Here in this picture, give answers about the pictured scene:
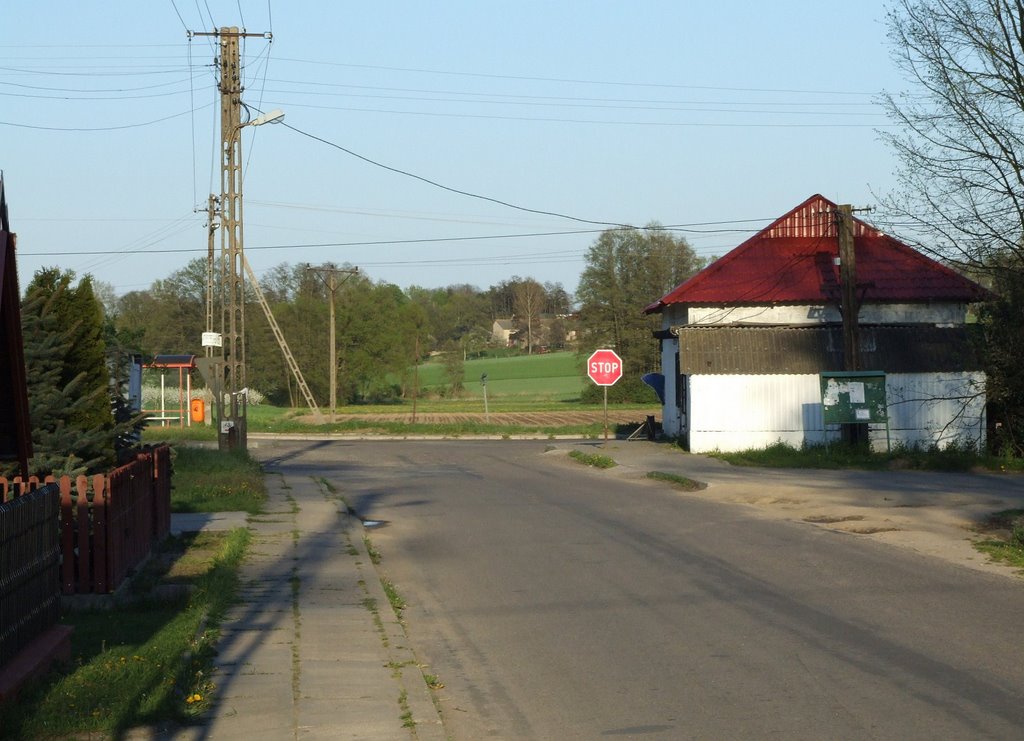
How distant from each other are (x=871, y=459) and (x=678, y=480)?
7028 millimetres

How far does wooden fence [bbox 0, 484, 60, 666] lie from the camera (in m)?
6.61

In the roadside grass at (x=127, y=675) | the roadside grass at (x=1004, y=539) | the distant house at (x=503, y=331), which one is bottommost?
the roadside grass at (x=1004, y=539)

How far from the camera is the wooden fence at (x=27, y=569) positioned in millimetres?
6605

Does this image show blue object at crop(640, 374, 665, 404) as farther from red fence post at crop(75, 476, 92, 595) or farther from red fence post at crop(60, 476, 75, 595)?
red fence post at crop(60, 476, 75, 595)

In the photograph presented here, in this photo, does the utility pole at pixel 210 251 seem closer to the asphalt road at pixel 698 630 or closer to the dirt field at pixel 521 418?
the dirt field at pixel 521 418

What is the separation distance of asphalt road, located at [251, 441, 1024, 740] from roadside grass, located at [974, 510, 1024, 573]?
807 mm

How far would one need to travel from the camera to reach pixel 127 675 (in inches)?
275

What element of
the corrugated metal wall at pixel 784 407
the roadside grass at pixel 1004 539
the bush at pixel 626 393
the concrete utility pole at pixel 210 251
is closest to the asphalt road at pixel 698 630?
the roadside grass at pixel 1004 539

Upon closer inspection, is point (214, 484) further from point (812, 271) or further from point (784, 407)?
point (812, 271)

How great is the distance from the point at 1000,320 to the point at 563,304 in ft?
403

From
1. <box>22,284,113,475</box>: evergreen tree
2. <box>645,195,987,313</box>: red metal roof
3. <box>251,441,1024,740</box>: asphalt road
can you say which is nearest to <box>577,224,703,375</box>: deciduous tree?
<box>645,195,987,313</box>: red metal roof

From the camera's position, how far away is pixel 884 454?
93.7ft

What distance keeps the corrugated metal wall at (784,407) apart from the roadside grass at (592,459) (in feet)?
10.2

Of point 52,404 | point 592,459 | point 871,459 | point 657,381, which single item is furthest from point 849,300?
point 52,404
